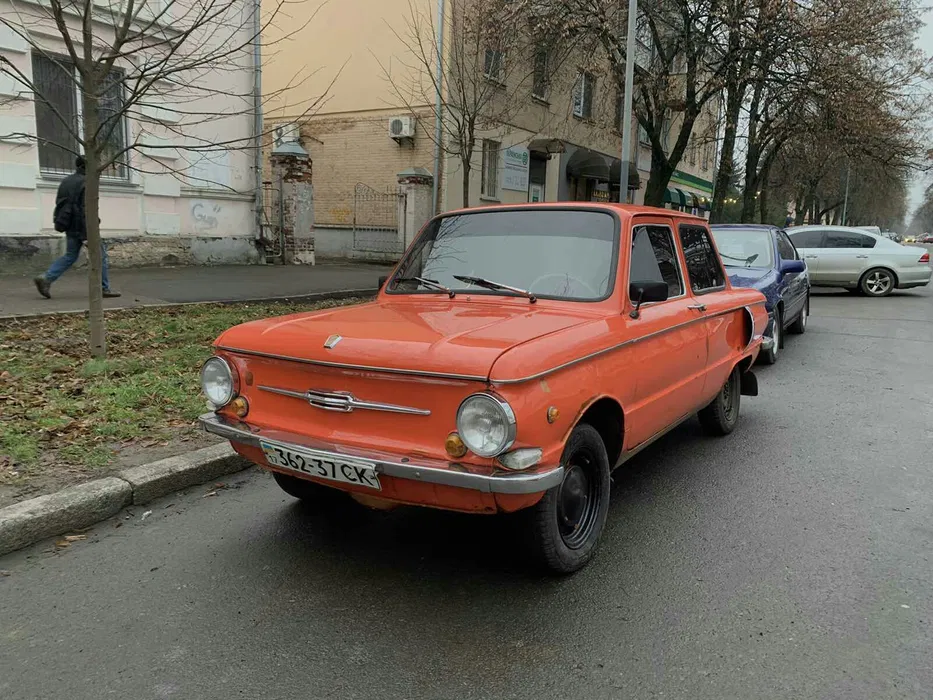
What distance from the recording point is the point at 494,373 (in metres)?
2.69

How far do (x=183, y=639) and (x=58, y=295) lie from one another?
27.5ft

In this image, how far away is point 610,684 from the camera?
8.16 feet

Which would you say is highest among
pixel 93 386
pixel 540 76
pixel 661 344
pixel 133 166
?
pixel 540 76

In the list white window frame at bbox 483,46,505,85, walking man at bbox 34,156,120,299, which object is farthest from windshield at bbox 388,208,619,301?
white window frame at bbox 483,46,505,85

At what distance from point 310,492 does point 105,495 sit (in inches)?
43.3

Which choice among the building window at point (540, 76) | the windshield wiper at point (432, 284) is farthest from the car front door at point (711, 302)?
the building window at point (540, 76)

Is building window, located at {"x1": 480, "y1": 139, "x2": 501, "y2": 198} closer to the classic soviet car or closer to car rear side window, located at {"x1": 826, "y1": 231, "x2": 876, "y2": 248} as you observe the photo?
car rear side window, located at {"x1": 826, "y1": 231, "x2": 876, "y2": 248}

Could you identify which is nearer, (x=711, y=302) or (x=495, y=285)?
(x=495, y=285)

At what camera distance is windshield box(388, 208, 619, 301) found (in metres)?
3.82

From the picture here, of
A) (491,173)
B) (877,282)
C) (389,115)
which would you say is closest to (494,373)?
(877,282)

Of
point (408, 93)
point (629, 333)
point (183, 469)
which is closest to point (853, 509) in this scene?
point (629, 333)

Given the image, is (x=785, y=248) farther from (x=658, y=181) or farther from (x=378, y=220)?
(x=378, y=220)

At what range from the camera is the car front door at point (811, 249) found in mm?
16188

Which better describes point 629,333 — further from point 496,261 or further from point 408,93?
point 408,93
